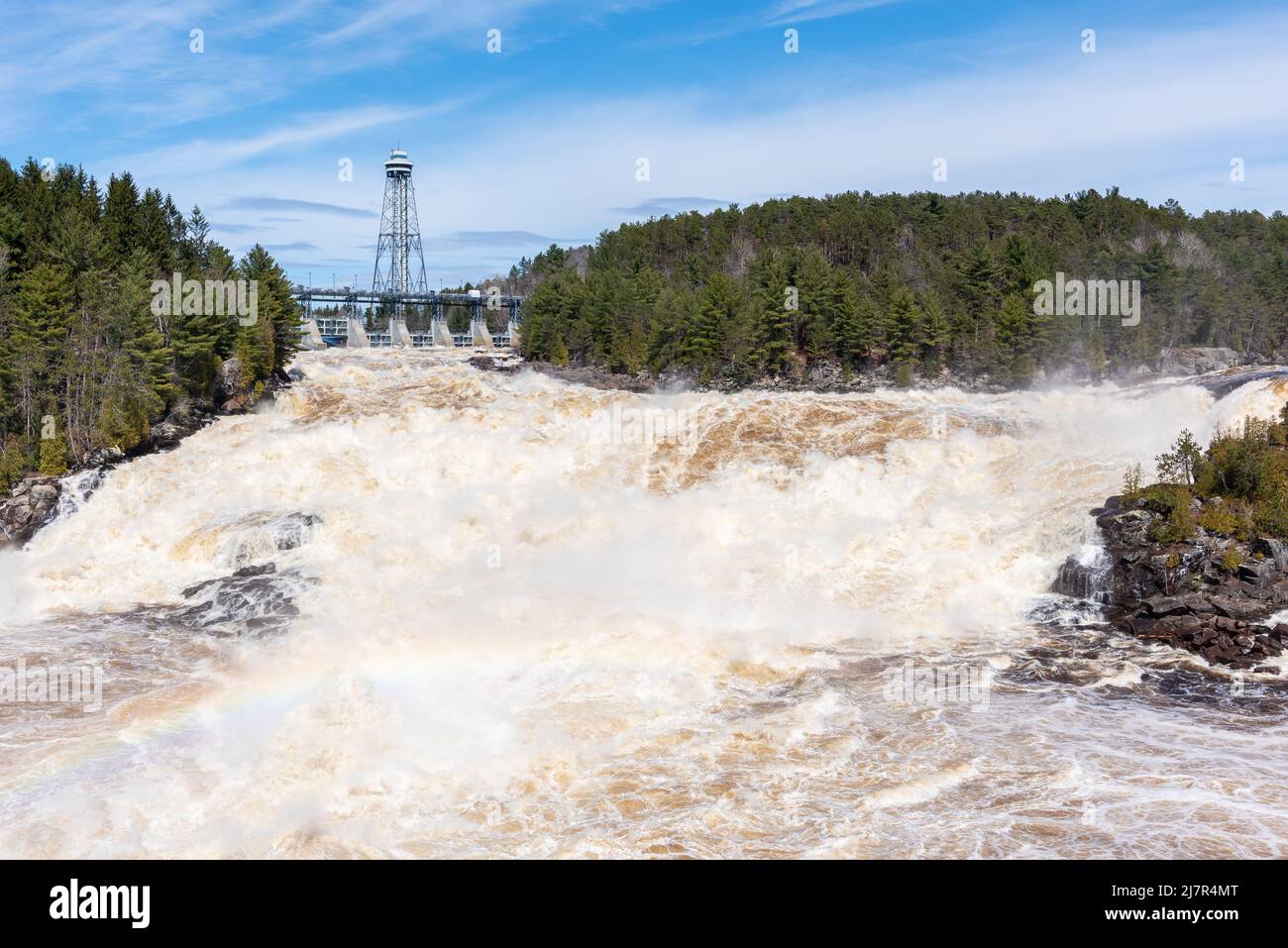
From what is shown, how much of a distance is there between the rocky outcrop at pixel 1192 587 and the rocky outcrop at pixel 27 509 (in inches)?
1361

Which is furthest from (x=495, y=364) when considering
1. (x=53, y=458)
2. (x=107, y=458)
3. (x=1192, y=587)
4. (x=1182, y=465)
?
(x=1192, y=587)

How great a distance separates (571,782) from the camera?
19.1 m

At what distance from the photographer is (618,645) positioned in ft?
88.1

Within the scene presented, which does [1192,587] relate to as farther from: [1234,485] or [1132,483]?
[1132,483]

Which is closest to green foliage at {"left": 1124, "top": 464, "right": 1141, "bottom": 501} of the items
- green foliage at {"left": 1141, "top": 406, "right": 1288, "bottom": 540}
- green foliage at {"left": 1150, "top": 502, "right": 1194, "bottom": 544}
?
green foliage at {"left": 1141, "top": 406, "right": 1288, "bottom": 540}

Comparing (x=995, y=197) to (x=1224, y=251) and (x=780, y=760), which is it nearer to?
(x=1224, y=251)

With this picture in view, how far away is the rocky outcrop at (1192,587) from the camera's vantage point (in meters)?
26.2

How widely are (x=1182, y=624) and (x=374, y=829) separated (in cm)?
2121

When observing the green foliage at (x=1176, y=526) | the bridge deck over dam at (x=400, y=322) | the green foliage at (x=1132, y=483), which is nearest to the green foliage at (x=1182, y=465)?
the green foliage at (x=1132, y=483)

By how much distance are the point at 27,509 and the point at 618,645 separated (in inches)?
944

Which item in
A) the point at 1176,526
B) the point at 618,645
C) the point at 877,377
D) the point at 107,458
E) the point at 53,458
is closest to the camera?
the point at 618,645

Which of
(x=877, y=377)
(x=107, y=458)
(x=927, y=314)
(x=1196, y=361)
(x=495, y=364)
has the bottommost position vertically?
(x=107, y=458)

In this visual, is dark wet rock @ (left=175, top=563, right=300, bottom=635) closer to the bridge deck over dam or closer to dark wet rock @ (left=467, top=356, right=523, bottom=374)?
dark wet rock @ (left=467, top=356, right=523, bottom=374)
